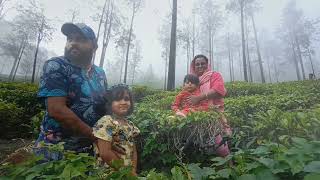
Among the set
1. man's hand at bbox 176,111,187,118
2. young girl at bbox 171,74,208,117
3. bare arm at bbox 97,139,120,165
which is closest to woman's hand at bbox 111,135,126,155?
bare arm at bbox 97,139,120,165

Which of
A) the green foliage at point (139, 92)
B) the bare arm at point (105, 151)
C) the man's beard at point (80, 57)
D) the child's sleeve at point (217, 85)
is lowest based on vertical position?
the bare arm at point (105, 151)

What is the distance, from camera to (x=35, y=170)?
4.73ft

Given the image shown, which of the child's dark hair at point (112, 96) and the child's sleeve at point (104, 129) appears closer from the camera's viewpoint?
the child's sleeve at point (104, 129)

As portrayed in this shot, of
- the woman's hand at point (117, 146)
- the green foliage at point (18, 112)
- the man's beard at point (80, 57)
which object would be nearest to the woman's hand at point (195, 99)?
the woman's hand at point (117, 146)

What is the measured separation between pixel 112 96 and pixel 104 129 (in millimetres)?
371

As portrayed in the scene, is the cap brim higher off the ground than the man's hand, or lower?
higher

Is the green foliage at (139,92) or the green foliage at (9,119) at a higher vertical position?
the green foliage at (139,92)

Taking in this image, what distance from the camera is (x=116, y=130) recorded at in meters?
2.88

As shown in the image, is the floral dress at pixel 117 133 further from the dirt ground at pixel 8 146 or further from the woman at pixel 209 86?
the dirt ground at pixel 8 146

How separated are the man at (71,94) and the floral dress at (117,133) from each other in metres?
0.08

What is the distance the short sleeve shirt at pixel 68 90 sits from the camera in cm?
233

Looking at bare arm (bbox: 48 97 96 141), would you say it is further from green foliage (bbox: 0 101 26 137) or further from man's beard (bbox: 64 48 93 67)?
green foliage (bbox: 0 101 26 137)

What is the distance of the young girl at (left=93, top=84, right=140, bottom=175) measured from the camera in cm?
268

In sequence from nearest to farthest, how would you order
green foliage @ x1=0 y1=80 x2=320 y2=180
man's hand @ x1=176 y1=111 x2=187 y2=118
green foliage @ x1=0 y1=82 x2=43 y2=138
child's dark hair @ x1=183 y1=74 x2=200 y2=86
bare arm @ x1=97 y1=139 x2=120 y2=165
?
1. green foliage @ x1=0 y1=80 x2=320 y2=180
2. bare arm @ x1=97 y1=139 x2=120 y2=165
3. man's hand @ x1=176 y1=111 x2=187 y2=118
4. child's dark hair @ x1=183 y1=74 x2=200 y2=86
5. green foliage @ x1=0 y1=82 x2=43 y2=138
